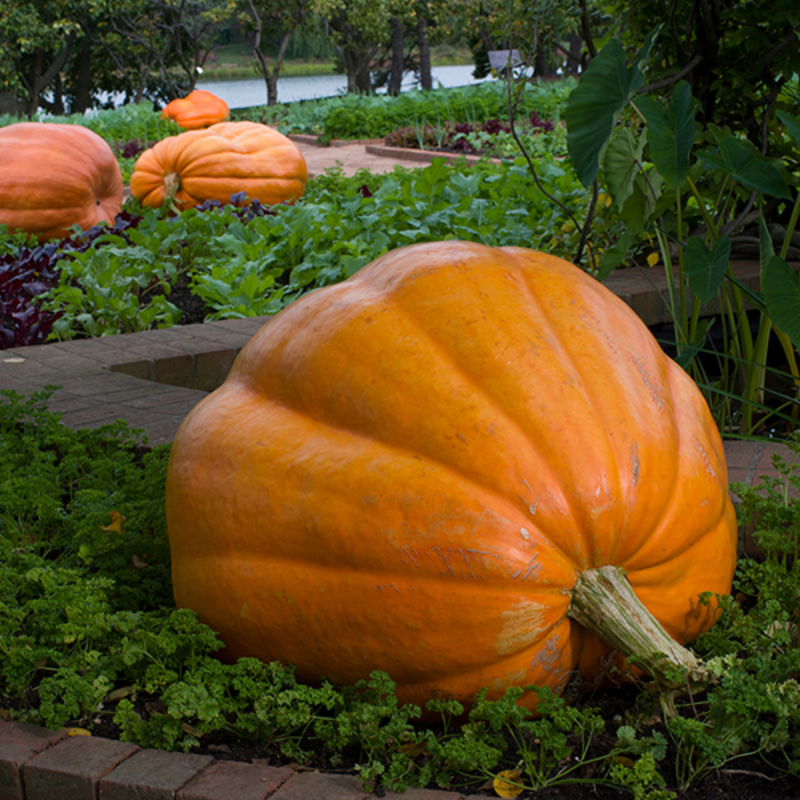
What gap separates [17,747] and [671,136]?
82.1 inches

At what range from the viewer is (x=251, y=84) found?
69312 mm

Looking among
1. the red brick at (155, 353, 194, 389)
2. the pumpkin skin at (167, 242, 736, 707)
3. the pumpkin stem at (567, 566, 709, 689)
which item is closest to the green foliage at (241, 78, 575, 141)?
the red brick at (155, 353, 194, 389)

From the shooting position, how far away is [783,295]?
200 cm

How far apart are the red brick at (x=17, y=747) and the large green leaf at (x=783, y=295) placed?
5.63 feet

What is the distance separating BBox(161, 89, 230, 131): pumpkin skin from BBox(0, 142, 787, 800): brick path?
39.0 ft

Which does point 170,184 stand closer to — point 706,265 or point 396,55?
point 706,265

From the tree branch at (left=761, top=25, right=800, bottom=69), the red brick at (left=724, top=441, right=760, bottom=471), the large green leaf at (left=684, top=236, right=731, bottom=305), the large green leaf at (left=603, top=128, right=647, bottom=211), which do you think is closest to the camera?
the large green leaf at (left=684, top=236, right=731, bottom=305)

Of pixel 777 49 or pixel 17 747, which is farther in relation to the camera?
pixel 777 49

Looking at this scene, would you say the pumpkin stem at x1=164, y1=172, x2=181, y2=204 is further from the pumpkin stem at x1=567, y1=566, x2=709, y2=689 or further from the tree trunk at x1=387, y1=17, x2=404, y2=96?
the tree trunk at x1=387, y1=17, x2=404, y2=96

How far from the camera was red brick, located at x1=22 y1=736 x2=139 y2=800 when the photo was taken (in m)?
1.38

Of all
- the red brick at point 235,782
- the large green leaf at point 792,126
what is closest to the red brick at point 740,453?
the large green leaf at point 792,126

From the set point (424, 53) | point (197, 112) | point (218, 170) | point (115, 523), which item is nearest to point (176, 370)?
point (115, 523)

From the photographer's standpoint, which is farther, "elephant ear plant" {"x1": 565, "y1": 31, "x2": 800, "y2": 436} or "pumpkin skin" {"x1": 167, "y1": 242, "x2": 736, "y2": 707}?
"elephant ear plant" {"x1": 565, "y1": 31, "x2": 800, "y2": 436}

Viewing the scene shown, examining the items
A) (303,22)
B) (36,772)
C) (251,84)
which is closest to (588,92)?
(36,772)
